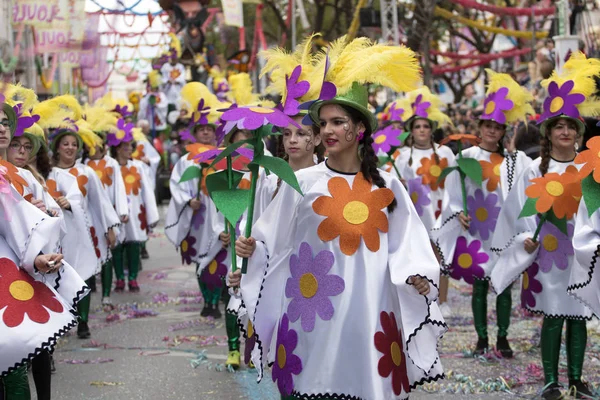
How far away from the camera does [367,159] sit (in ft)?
15.1

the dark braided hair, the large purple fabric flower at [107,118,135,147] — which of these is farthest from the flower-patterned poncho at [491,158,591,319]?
the large purple fabric flower at [107,118,135,147]

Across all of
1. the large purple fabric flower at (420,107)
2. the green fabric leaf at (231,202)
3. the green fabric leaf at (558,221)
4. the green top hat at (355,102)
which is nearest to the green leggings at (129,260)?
the large purple fabric flower at (420,107)

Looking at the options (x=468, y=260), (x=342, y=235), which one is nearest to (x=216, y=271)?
(x=468, y=260)

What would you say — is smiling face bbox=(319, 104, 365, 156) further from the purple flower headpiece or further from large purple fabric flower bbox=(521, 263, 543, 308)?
the purple flower headpiece

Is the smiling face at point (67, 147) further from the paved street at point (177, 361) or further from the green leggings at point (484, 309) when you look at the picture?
the green leggings at point (484, 309)

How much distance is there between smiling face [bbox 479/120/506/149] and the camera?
817 cm

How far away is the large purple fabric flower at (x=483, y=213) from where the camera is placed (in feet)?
26.4

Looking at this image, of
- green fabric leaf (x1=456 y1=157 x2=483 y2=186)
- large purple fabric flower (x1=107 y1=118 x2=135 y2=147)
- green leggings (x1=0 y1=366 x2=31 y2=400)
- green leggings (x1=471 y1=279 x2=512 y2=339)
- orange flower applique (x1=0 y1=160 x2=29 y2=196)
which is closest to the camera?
green leggings (x1=0 y1=366 x2=31 y2=400)

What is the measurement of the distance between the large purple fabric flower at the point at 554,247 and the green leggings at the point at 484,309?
1.15 meters

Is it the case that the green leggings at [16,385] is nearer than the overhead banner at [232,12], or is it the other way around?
the green leggings at [16,385]

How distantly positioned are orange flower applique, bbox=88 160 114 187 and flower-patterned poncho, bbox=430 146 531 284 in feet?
13.3

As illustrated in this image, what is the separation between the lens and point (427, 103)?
998 centimetres

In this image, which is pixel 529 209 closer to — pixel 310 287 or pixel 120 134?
pixel 310 287

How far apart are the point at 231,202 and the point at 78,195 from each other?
12.9 ft
